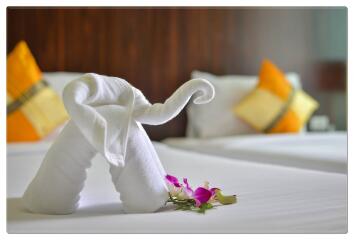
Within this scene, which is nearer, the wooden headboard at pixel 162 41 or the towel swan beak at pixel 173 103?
the towel swan beak at pixel 173 103

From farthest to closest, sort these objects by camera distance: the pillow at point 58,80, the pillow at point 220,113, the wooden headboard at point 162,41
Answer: the pillow at point 220,113 → the wooden headboard at point 162,41 → the pillow at point 58,80

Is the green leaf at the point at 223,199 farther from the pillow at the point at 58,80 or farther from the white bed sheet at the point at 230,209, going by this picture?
the pillow at the point at 58,80

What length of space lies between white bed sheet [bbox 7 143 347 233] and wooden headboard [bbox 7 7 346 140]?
1.25 meters

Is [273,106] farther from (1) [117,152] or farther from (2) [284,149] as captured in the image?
(1) [117,152]

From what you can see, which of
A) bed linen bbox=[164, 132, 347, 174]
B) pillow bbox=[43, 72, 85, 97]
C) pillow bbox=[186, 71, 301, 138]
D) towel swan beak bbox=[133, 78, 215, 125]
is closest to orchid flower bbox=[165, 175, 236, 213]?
towel swan beak bbox=[133, 78, 215, 125]

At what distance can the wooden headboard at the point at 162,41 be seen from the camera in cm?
269

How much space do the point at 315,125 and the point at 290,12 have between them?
729mm

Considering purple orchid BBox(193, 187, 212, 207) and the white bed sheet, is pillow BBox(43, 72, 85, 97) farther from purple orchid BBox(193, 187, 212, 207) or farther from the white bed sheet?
purple orchid BBox(193, 187, 212, 207)

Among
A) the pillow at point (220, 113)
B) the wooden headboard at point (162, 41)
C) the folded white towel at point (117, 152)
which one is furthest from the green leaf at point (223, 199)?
the wooden headboard at point (162, 41)

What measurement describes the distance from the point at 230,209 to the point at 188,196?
0.09 meters

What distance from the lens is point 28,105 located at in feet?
7.59

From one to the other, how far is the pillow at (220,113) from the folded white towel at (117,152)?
5.86 feet

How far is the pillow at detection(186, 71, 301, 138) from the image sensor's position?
2.79 metres
